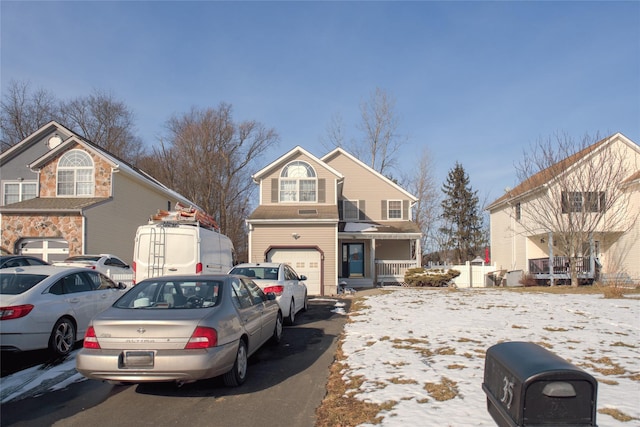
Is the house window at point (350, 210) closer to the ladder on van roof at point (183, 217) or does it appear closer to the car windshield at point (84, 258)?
the ladder on van roof at point (183, 217)

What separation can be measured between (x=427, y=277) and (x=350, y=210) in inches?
254

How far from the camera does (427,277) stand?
2272 centimetres

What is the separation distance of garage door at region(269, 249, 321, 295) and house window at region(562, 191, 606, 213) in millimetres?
11577

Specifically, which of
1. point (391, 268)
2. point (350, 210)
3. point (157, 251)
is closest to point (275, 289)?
point (157, 251)

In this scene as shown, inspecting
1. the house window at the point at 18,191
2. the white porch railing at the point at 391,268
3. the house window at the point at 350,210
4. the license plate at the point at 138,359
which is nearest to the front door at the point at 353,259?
the white porch railing at the point at 391,268

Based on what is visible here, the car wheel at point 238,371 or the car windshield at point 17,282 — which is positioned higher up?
the car windshield at point 17,282

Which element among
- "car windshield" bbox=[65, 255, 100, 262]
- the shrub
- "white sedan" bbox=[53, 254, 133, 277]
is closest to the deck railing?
the shrub

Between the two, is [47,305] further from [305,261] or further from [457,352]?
[305,261]

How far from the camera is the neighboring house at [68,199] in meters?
19.8

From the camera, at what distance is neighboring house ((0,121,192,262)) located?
65.1 ft

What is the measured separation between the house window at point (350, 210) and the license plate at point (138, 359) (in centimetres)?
2213

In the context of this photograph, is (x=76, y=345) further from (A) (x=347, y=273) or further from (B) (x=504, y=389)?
(A) (x=347, y=273)

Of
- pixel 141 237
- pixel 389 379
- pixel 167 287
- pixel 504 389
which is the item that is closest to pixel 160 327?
pixel 167 287

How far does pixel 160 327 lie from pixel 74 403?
1.45 m
